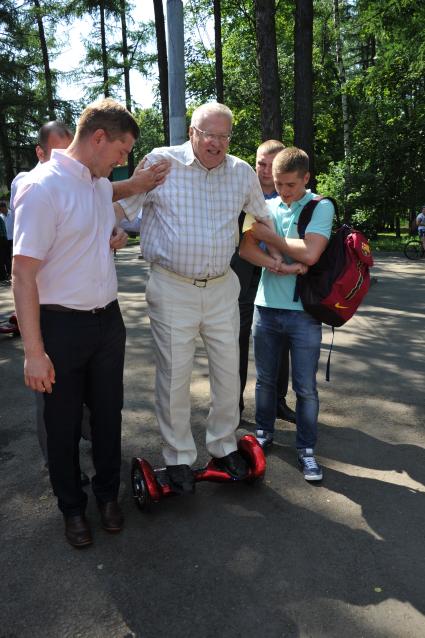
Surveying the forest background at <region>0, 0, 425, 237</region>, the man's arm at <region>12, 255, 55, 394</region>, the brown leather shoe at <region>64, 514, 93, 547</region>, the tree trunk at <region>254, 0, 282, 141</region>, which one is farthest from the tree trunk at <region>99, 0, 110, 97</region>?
the brown leather shoe at <region>64, 514, 93, 547</region>

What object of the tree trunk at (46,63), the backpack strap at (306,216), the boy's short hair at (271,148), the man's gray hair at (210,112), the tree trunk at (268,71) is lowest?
the backpack strap at (306,216)

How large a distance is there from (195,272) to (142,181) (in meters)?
0.55

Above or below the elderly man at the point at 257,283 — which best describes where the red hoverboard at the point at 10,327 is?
below

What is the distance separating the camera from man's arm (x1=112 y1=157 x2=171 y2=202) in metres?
2.85

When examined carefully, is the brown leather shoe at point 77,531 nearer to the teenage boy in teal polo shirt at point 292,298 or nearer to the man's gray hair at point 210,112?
the teenage boy in teal polo shirt at point 292,298

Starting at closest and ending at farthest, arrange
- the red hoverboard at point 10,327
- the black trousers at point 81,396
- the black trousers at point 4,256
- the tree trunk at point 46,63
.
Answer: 1. the black trousers at point 81,396
2. the red hoverboard at point 10,327
3. the black trousers at point 4,256
4. the tree trunk at point 46,63

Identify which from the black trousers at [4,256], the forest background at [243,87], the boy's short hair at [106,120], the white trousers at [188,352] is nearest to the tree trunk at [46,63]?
the forest background at [243,87]

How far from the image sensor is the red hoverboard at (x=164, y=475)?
2.98 m

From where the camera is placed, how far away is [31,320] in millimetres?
2396

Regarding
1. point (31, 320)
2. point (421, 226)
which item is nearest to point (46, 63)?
point (421, 226)

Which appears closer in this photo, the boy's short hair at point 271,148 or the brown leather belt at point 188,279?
the brown leather belt at point 188,279

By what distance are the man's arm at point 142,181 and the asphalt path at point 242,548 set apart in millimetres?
1733

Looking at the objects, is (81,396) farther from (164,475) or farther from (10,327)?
(10,327)

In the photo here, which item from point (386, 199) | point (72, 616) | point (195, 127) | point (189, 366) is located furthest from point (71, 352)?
point (386, 199)
